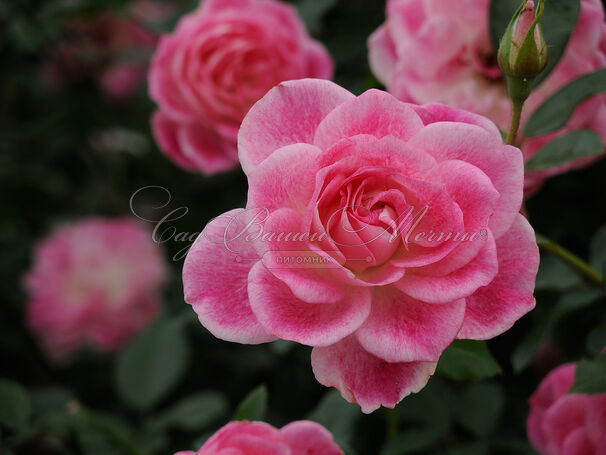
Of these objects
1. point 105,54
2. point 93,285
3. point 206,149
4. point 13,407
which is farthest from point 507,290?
point 105,54

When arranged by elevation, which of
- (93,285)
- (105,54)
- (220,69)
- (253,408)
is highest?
(220,69)

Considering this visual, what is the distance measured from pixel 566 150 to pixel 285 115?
0.31 m

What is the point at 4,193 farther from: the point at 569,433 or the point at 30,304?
the point at 569,433

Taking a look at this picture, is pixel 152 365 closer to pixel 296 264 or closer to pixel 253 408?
pixel 253 408

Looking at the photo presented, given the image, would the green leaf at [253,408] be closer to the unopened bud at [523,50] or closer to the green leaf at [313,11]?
the unopened bud at [523,50]

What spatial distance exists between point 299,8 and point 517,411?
0.71 m

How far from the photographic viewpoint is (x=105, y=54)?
1.55m

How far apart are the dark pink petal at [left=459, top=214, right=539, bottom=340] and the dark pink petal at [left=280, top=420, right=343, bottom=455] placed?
165 mm

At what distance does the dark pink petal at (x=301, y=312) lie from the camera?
0.49 metres

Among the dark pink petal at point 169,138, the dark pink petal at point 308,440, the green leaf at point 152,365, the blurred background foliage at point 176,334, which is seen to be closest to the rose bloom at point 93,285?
the blurred background foliage at point 176,334

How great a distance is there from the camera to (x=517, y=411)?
3.29 ft

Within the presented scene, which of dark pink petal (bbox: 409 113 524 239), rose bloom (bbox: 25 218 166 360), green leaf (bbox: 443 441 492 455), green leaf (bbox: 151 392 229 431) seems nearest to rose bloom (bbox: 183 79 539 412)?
dark pink petal (bbox: 409 113 524 239)

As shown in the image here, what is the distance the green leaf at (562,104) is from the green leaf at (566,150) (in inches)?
0.6

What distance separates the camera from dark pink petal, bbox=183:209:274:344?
518mm
